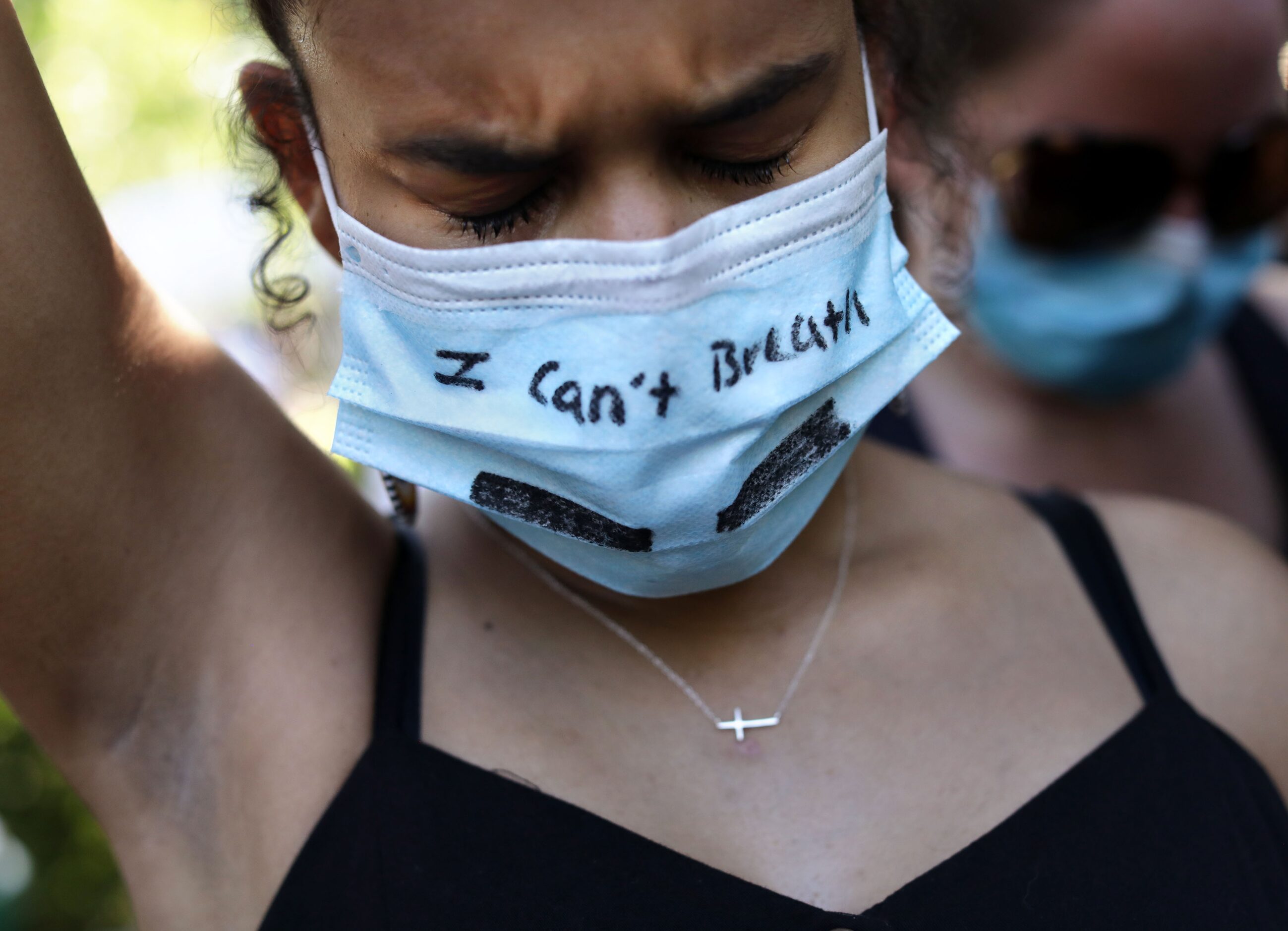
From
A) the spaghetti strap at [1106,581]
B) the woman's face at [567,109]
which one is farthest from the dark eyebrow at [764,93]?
the spaghetti strap at [1106,581]

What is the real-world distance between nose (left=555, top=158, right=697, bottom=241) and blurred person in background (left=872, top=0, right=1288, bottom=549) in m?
1.43

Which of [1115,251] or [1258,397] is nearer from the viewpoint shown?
[1115,251]

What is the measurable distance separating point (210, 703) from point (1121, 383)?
101 inches

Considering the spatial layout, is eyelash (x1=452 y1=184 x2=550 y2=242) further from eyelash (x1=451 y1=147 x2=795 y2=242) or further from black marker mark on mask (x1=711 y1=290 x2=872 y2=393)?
black marker mark on mask (x1=711 y1=290 x2=872 y2=393)

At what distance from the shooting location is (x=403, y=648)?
166 centimetres

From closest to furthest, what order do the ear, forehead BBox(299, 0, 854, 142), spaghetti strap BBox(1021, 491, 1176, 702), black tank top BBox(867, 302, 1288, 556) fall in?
forehead BBox(299, 0, 854, 142)
the ear
spaghetti strap BBox(1021, 491, 1176, 702)
black tank top BBox(867, 302, 1288, 556)

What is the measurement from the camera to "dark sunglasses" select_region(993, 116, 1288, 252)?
2.96 m

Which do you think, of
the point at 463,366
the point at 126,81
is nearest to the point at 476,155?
the point at 463,366

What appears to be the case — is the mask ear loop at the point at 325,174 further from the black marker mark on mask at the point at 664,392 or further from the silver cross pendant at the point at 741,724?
the silver cross pendant at the point at 741,724

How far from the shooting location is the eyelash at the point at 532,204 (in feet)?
4.53

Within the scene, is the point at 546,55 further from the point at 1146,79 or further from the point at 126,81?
the point at 126,81

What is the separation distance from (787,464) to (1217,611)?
93 centimetres

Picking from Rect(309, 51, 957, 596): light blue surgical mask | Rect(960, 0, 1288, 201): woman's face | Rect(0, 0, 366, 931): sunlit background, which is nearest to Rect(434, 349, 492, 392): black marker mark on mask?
Rect(309, 51, 957, 596): light blue surgical mask

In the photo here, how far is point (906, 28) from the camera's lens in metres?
1.80
